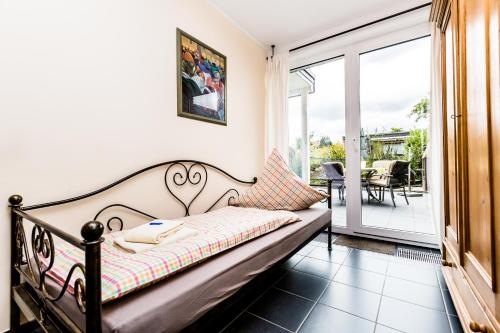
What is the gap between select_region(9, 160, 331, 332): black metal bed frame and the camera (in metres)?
0.65

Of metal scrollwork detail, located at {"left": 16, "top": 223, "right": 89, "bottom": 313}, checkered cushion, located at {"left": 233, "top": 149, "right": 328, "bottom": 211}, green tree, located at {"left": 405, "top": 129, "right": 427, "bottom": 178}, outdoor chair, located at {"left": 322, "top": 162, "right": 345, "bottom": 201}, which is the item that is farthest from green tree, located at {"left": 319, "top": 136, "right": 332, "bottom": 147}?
metal scrollwork detail, located at {"left": 16, "top": 223, "right": 89, "bottom": 313}

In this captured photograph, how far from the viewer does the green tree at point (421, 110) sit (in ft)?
7.82

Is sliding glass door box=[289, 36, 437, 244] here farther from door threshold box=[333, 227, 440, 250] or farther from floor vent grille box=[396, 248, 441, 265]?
floor vent grille box=[396, 248, 441, 265]

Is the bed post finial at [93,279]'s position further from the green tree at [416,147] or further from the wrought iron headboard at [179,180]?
the green tree at [416,147]

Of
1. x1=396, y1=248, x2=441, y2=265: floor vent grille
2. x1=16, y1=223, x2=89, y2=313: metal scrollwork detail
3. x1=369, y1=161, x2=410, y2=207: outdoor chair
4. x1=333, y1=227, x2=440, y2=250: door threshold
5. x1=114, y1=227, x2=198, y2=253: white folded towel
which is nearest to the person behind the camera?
x1=16, y1=223, x2=89, y2=313: metal scrollwork detail

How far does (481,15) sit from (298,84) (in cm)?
247

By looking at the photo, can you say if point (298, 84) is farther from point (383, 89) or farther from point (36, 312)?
point (36, 312)

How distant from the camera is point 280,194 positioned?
86.9 inches

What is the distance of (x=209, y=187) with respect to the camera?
230 centimetres

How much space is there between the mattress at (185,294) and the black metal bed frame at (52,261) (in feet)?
0.17

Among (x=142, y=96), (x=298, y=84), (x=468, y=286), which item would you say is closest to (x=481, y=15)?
(x=468, y=286)

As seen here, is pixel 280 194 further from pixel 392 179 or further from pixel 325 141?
pixel 392 179

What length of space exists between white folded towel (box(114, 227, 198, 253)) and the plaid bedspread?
3cm

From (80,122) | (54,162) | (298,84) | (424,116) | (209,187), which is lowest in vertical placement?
(209,187)
